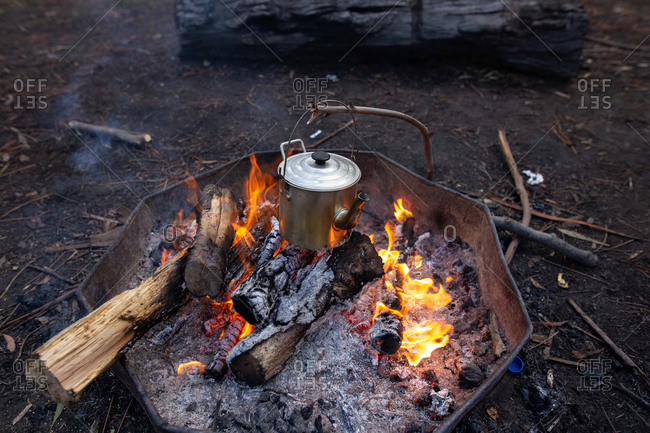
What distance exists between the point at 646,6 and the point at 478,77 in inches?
287

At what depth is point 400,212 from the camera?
12.1ft

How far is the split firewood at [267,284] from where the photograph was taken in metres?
2.50

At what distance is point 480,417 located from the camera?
96.6 inches

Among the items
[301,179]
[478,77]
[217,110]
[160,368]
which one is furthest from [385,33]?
[160,368]

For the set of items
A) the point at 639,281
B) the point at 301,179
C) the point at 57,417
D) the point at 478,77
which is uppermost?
the point at 301,179

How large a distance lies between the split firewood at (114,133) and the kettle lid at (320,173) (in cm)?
322

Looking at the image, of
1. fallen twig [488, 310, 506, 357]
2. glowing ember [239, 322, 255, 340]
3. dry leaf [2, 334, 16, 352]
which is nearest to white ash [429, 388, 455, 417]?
fallen twig [488, 310, 506, 357]

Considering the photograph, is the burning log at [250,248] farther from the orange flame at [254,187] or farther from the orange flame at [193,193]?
the orange flame at [193,193]

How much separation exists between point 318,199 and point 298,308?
2.55 ft

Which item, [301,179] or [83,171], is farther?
[83,171]

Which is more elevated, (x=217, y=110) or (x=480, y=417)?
(x=217, y=110)

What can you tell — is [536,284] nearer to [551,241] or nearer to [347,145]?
[551,241]

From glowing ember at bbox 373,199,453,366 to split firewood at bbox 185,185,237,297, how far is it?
126 centimetres

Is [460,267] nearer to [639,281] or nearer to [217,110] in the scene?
[639,281]
